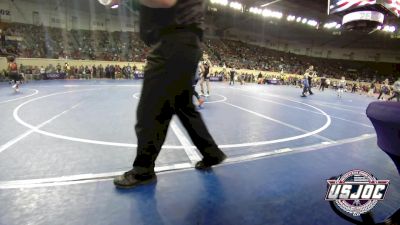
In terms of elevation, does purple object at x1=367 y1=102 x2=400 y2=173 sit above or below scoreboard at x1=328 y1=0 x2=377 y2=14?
below

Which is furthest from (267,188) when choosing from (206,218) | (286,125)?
(286,125)

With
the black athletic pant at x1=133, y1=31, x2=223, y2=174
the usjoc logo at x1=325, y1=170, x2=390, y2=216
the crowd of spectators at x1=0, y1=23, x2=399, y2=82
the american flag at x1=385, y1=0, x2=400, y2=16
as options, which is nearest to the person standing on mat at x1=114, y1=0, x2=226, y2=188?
the black athletic pant at x1=133, y1=31, x2=223, y2=174

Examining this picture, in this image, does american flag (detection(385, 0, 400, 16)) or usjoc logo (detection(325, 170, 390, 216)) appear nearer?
usjoc logo (detection(325, 170, 390, 216))

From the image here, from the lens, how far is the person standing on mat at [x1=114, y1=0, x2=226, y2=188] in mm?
2318

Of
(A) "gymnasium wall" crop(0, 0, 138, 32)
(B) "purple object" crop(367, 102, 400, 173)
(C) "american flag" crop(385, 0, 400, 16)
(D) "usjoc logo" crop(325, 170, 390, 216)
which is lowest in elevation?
(D) "usjoc logo" crop(325, 170, 390, 216)

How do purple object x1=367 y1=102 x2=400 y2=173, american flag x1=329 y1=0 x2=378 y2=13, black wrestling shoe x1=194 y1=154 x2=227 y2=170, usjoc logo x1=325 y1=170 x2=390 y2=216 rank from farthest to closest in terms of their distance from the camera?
american flag x1=329 y1=0 x2=378 y2=13 < black wrestling shoe x1=194 y1=154 x2=227 y2=170 < usjoc logo x1=325 y1=170 x2=390 y2=216 < purple object x1=367 y1=102 x2=400 y2=173

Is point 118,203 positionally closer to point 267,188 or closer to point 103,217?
point 103,217

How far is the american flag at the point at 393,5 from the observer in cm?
1355

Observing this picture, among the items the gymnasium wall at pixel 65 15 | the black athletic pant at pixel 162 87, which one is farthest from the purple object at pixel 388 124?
the gymnasium wall at pixel 65 15

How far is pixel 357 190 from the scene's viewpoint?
1.64 metres

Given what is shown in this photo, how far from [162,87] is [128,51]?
1296 inches

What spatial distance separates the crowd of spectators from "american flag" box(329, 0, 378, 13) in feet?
49.4

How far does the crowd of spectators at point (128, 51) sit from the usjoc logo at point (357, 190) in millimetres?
27176

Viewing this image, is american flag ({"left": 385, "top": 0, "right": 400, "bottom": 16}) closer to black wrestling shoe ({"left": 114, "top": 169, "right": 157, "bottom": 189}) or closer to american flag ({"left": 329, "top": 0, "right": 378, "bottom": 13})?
american flag ({"left": 329, "top": 0, "right": 378, "bottom": 13})
